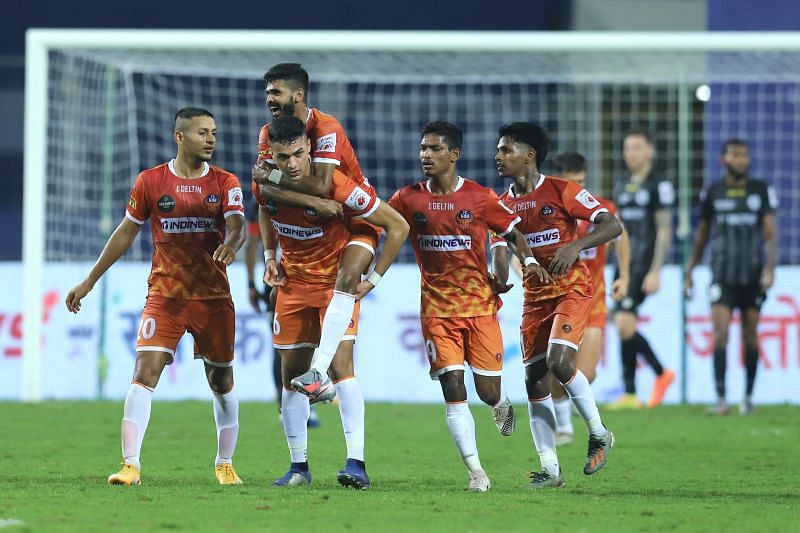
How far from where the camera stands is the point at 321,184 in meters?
7.58

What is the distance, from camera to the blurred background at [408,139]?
15.1 m

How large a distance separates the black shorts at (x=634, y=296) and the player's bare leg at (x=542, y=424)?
18.8 ft

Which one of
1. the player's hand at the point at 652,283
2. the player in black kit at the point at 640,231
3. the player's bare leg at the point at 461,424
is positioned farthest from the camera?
the player in black kit at the point at 640,231

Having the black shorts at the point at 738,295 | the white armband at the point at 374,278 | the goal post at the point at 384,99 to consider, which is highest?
the goal post at the point at 384,99

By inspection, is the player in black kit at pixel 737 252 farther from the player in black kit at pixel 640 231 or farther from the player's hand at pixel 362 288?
the player's hand at pixel 362 288

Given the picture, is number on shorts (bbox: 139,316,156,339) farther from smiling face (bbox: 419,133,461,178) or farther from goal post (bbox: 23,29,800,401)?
goal post (bbox: 23,29,800,401)

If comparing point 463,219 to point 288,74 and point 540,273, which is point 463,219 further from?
point 288,74

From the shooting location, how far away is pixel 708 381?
49.7 ft

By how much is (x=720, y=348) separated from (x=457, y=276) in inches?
261

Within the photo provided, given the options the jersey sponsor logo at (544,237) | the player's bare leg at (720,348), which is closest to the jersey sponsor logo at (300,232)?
the jersey sponsor logo at (544,237)

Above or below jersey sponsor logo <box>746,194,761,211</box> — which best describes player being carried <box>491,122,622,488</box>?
below

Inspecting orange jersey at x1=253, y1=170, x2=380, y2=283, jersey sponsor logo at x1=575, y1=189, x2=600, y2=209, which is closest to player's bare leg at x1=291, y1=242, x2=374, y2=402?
orange jersey at x1=253, y1=170, x2=380, y2=283

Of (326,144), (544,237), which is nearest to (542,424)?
(544,237)

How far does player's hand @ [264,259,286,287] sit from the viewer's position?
25.4ft
